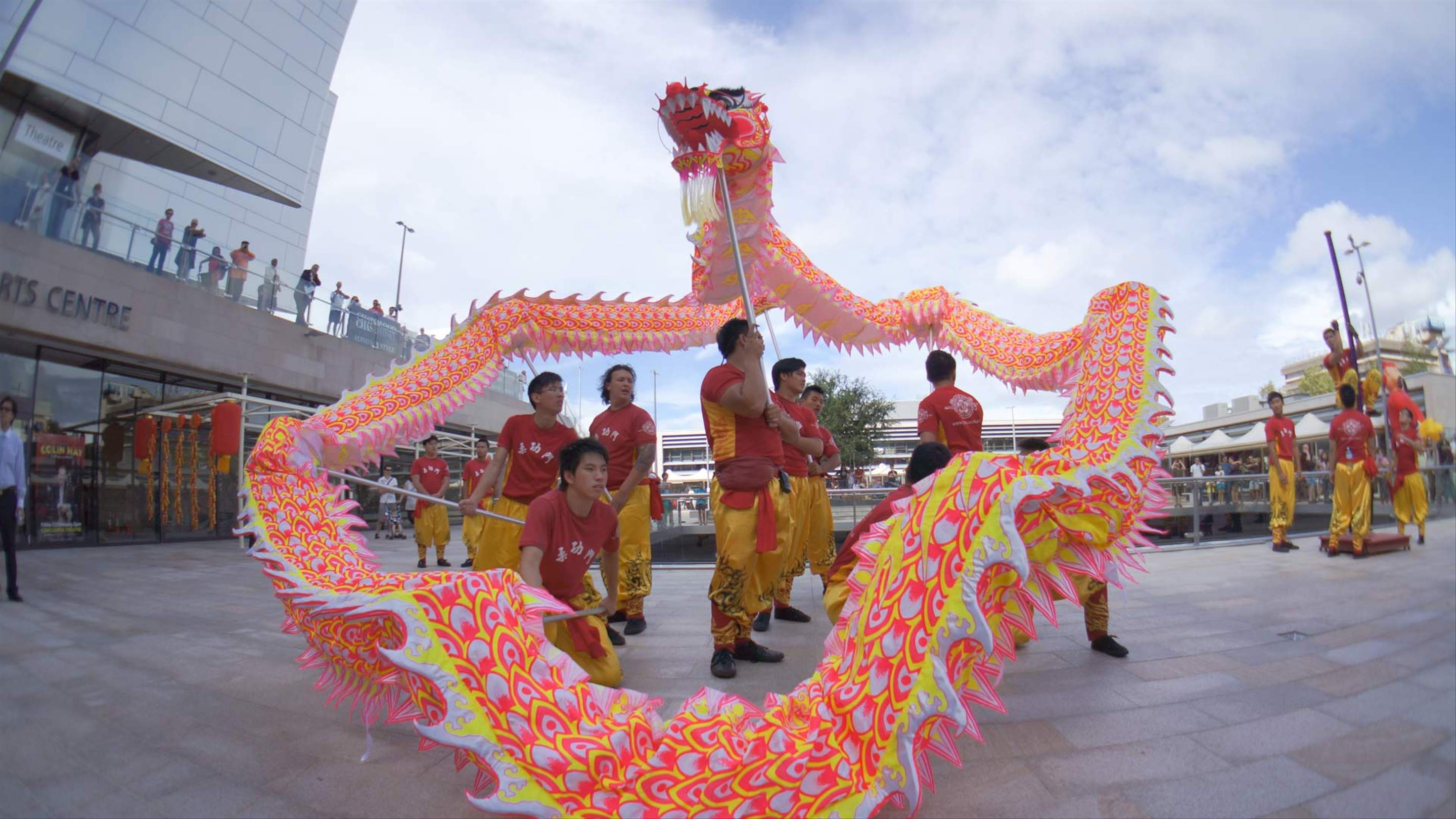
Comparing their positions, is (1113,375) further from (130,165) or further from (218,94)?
(130,165)

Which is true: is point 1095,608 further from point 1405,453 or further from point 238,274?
point 238,274

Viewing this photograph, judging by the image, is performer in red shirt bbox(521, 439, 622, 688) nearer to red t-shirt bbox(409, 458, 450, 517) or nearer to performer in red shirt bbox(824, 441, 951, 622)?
performer in red shirt bbox(824, 441, 951, 622)

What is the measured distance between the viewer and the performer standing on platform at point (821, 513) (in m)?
4.53

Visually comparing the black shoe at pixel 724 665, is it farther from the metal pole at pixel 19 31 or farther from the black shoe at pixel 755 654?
the metal pole at pixel 19 31

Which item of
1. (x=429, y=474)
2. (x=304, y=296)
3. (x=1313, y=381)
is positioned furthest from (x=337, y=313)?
(x=1313, y=381)

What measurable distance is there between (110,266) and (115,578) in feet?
18.9

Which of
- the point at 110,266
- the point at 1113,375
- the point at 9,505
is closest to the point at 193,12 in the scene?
the point at 110,266

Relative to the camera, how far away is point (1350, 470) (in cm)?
627

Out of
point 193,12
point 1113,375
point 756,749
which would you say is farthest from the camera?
point 193,12

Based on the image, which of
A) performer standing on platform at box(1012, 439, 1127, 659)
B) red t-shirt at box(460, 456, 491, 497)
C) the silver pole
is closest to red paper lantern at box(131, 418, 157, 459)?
red t-shirt at box(460, 456, 491, 497)

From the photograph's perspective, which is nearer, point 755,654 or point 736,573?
point 736,573

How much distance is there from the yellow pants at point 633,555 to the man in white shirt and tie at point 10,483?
15.8 feet

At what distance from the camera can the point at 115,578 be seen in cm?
655

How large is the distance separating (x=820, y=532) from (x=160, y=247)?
11836 millimetres
